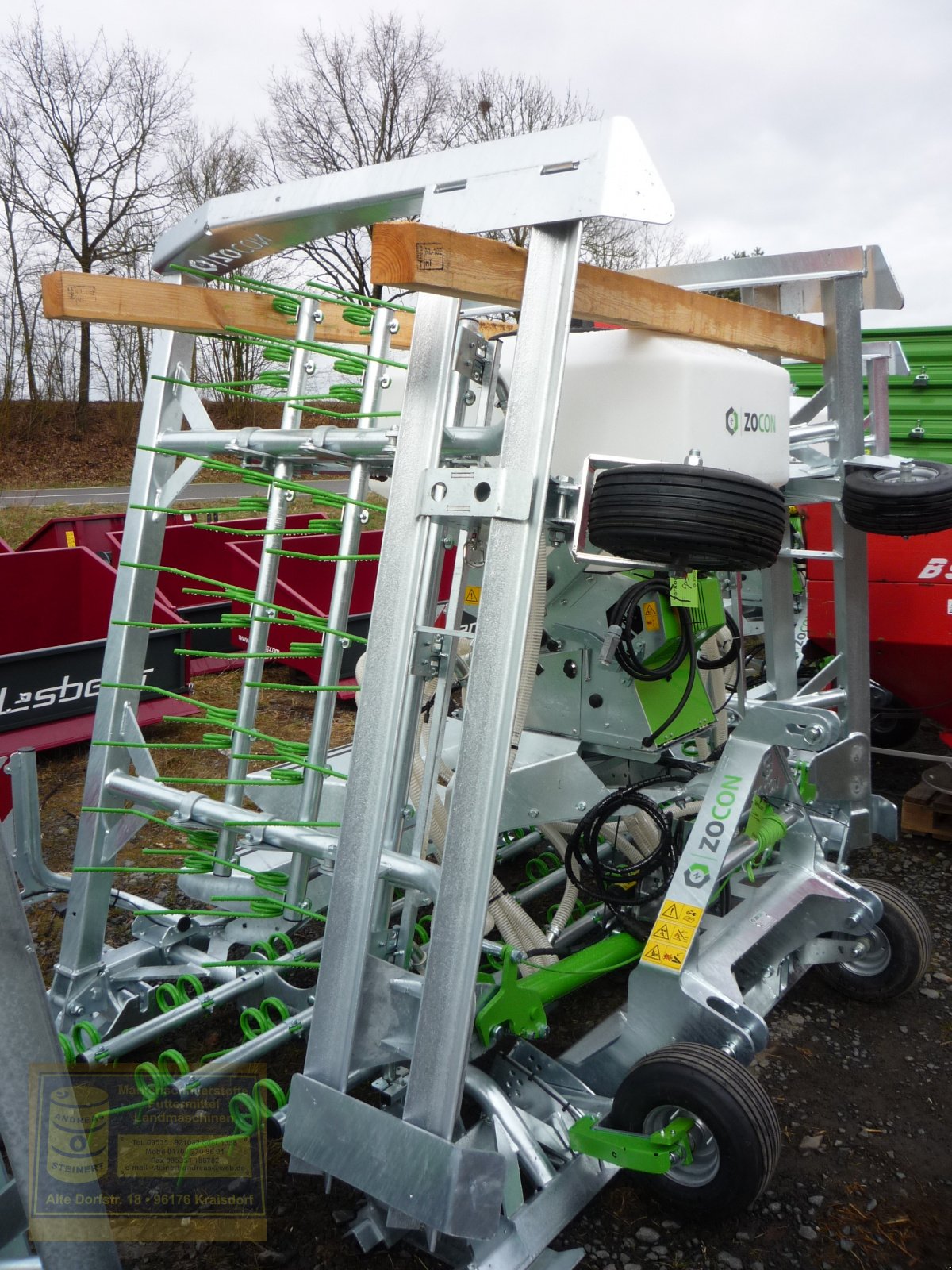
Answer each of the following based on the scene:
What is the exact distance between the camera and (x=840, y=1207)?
2254 mm

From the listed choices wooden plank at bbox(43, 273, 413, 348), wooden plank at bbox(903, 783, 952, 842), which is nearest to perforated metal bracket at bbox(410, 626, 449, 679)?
wooden plank at bbox(43, 273, 413, 348)

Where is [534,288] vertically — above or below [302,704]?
above

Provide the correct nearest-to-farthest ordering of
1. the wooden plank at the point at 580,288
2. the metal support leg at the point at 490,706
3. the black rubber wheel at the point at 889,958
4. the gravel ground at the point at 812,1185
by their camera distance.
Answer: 1. the wooden plank at the point at 580,288
2. the metal support leg at the point at 490,706
3. the gravel ground at the point at 812,1185
4. the black rubber wheel at the point at 889,958

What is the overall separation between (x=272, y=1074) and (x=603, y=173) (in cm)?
232

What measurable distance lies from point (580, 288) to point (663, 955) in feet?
4.80

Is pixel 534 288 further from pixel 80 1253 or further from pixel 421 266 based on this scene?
pixel 80 1253

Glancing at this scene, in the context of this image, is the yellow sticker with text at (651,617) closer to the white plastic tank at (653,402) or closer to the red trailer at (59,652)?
the white plastic tank at (653,402)

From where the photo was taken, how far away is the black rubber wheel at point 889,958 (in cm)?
295


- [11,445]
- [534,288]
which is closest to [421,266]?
[534,288]

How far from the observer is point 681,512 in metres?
1.87

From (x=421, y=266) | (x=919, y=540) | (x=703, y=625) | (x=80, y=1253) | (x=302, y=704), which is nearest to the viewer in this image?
(x=80, y=1253)

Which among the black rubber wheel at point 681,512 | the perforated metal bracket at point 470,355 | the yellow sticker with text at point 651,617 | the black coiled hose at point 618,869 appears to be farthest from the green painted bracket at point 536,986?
the perforated metal bracket at point 470,355

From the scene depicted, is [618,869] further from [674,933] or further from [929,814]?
[929,814]

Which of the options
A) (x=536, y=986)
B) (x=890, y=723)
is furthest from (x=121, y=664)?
(x=890, y=723)
